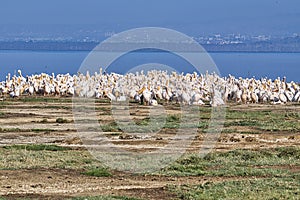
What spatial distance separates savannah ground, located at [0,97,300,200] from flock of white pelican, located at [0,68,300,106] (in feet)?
32.4

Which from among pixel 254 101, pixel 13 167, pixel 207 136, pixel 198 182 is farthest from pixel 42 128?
pixel 254 101

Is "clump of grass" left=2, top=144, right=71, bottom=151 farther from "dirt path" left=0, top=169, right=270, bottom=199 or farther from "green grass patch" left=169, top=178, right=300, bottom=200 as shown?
"green grass patch" left=169, top=178, right=300, bottom=200

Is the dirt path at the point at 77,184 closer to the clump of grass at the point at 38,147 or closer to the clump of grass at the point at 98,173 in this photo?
the clump of grass at the point at 98,173

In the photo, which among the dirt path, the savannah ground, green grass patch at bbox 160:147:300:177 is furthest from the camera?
green grass patch at bbox 160:147:300:177

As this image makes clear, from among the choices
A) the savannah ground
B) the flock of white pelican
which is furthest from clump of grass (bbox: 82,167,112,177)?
the flock of white pelican

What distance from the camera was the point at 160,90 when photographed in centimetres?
4506

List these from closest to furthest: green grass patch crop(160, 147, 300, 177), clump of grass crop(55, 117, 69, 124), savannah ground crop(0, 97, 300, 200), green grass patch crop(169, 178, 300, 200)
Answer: green grass patch crop(169, 178, 300, 200) → savannah ground crop(0, 97, 300, 200) → green grass patch crop(160, 147, 300, 177) → clump of grass crop(55, 117, 69, 124)

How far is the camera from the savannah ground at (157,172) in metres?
14.7

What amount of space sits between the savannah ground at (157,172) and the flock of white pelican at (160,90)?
9.88m

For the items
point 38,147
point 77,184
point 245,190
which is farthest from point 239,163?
point 38,147

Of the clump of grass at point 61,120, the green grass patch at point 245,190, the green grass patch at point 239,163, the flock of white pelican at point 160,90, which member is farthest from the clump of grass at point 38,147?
the flock of white pelican at point 160,90

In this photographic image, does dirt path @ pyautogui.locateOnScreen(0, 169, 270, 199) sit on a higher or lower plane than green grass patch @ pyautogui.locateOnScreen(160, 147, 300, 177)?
lower

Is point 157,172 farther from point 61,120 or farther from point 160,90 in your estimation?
point 160,90

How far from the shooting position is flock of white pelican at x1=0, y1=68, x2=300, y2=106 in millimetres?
42094
